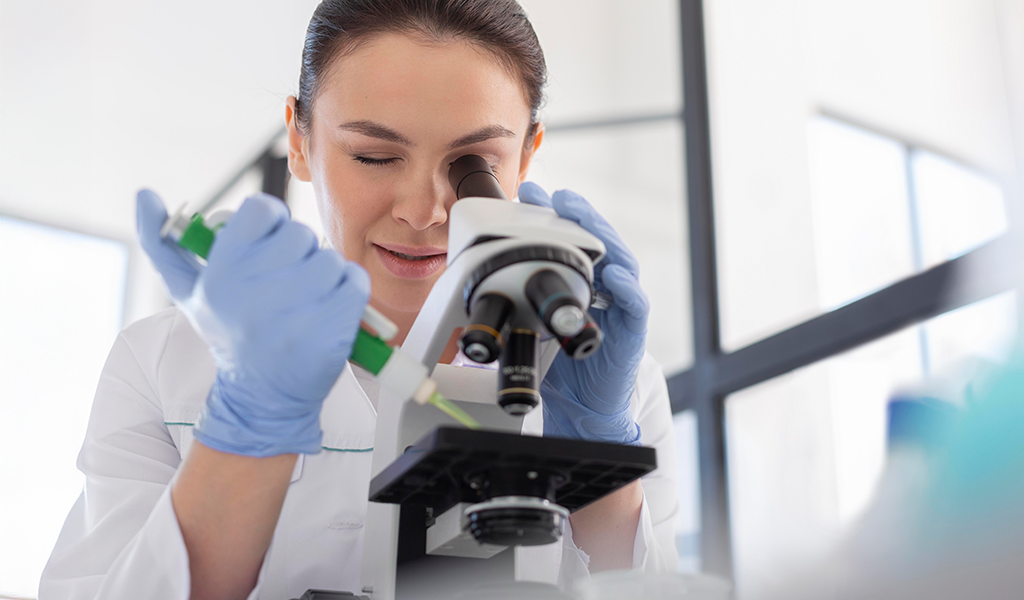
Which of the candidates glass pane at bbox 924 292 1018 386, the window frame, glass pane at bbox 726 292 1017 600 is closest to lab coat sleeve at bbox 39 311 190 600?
glass pane at bbox 726 292 1017 600

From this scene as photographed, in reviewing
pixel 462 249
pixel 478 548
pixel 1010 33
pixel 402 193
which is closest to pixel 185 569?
pixel 478 548

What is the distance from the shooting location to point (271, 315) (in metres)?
0.88

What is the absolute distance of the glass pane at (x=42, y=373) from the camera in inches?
134

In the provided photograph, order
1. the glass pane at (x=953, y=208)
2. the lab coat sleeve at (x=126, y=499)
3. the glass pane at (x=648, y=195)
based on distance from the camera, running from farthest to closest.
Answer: the glass pane at (x=648, y=195), the glass pane at (x=953, y=208), the lab coat sleeve at (x=126, y=499)

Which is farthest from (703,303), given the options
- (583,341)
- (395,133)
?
(583,341)

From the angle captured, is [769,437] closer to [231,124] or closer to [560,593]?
[560,593]

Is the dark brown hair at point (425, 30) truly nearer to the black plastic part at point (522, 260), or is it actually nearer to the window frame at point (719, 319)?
the black plastic part at point (522, 260)

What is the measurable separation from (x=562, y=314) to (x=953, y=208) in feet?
7.36

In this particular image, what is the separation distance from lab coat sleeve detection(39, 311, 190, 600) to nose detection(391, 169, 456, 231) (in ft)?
1.57

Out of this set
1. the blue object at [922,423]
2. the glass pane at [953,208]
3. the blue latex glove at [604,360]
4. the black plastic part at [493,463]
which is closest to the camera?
the black plastic part at [493,463]

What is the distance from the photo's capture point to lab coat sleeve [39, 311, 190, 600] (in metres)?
0.98

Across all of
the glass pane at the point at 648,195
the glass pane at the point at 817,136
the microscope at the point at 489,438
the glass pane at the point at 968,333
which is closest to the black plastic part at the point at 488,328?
the microscope at the point at 489,438

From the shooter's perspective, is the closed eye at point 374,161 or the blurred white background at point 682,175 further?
the blurred white background at point 682,175

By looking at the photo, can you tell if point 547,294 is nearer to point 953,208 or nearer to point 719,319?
point 953,208
